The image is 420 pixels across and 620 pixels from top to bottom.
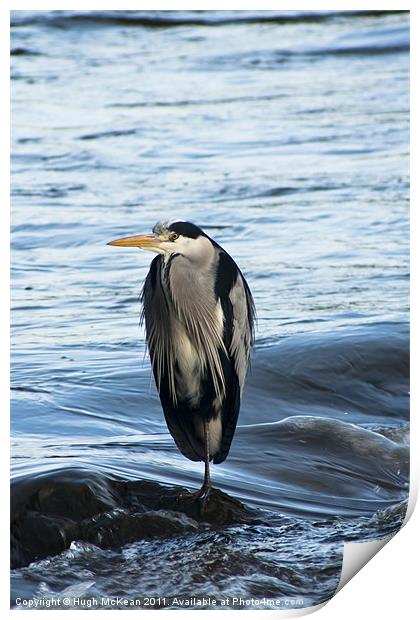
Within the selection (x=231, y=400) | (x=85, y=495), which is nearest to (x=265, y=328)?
(x=231, y=400)

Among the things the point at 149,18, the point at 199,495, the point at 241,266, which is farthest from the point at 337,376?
the point at 149,18

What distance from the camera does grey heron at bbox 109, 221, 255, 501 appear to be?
2.80 metres

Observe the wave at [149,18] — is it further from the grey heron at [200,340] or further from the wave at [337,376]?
the grey heron at [200,340]

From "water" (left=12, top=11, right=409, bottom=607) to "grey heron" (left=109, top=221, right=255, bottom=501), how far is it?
0.50 feet

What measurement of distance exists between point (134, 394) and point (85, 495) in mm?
892

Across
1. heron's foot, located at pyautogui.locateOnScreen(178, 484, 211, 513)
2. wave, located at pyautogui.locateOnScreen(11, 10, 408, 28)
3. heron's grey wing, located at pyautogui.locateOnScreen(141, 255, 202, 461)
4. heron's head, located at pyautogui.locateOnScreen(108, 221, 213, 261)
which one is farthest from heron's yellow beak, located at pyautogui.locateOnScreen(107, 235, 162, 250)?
wave, located at pyautogui.locateOnScreen(11, 10, 408, 28)

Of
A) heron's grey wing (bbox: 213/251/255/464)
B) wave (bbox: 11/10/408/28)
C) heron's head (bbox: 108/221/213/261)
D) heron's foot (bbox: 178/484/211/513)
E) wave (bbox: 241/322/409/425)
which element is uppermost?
wave (bbox: 11/10/408/28)

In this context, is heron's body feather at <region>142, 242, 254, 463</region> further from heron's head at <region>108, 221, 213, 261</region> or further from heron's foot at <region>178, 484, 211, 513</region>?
heron's foot at <region>178, 484, 211, 513</region>

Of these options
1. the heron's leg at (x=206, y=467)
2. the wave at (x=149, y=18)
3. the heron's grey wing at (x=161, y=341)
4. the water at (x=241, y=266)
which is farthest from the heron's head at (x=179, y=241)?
the wave at (x=149, y=18)

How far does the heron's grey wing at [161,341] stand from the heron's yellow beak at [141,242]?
0.14m

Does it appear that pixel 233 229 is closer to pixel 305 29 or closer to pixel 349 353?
pixel 349 353

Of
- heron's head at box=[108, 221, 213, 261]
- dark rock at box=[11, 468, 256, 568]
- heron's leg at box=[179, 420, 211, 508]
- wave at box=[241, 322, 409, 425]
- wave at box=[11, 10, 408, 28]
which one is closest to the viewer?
dark rock at box=[11, 468, 256, 568]

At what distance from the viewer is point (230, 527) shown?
9.06 feet
